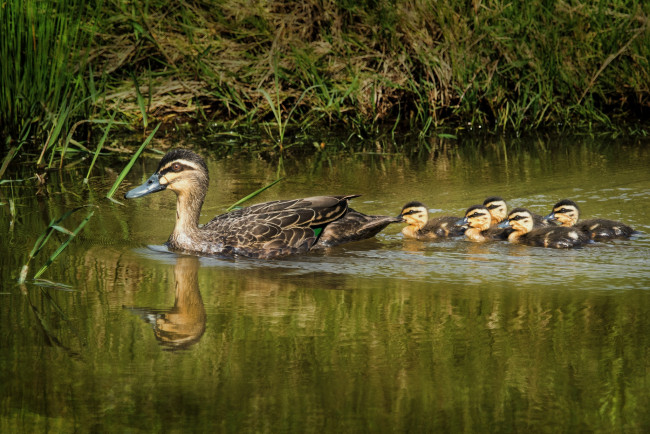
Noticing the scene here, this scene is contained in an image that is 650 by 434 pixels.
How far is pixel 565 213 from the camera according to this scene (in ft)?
23.2

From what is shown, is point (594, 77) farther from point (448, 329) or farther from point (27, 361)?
point (27, 361)

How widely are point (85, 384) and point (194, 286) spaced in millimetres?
1681

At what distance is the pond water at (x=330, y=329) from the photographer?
3895 mm

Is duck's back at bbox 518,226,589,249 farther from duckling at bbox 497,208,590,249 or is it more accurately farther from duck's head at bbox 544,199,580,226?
duck's head at bbox 544,199,580,226

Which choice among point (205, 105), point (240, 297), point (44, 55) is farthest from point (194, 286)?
point (205, 105)

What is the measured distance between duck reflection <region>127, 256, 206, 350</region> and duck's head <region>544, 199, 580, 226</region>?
2.62 meters

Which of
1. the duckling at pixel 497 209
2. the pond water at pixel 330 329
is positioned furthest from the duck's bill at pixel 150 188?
the duckling at pixel 497 209

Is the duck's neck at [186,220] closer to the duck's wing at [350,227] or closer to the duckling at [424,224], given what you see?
the duck's wing at [350,227]

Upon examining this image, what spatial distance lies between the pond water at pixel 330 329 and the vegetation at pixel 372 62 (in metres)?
2.53

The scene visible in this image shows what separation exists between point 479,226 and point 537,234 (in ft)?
1.50

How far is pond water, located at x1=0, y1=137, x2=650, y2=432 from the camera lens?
3895 mm

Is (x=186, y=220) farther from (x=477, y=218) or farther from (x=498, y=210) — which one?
(x=498, y=210)

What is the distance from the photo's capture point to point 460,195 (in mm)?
8086

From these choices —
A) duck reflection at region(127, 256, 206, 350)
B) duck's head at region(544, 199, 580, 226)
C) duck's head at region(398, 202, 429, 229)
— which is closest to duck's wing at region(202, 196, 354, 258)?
duck's head at region(398, 202, 429, 229)
